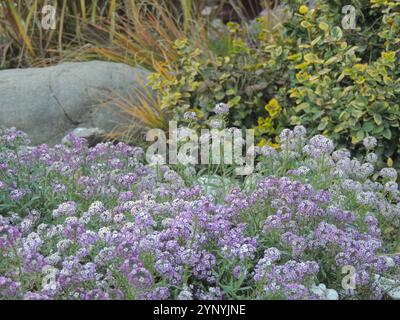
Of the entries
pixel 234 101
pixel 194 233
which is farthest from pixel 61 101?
pixel 194 233

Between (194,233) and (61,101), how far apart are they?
3.48 meters

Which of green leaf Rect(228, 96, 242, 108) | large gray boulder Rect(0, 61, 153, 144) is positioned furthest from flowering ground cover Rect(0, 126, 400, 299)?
large gray boulder Rect(0, 61, 153, 144)

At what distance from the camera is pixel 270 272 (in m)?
2.97

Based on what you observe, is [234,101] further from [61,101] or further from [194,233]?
[194,233]

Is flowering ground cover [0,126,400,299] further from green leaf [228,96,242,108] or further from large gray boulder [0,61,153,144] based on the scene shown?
large gray boulder [0,61,153,144]

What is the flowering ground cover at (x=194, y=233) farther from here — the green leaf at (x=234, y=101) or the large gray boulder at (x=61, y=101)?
the large gray boulder at (x=61, y=101)

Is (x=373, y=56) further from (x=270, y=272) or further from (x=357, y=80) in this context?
(x=270, y=272)

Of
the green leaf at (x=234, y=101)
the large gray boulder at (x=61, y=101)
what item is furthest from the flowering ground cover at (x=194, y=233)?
the large gray boulder at (x=61, y=101)

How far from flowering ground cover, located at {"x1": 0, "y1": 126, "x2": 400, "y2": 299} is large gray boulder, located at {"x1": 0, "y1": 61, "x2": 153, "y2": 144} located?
2.10m

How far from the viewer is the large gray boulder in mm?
6215

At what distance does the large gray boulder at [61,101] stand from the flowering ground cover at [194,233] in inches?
82.6

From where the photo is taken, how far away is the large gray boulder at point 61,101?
245 inches
